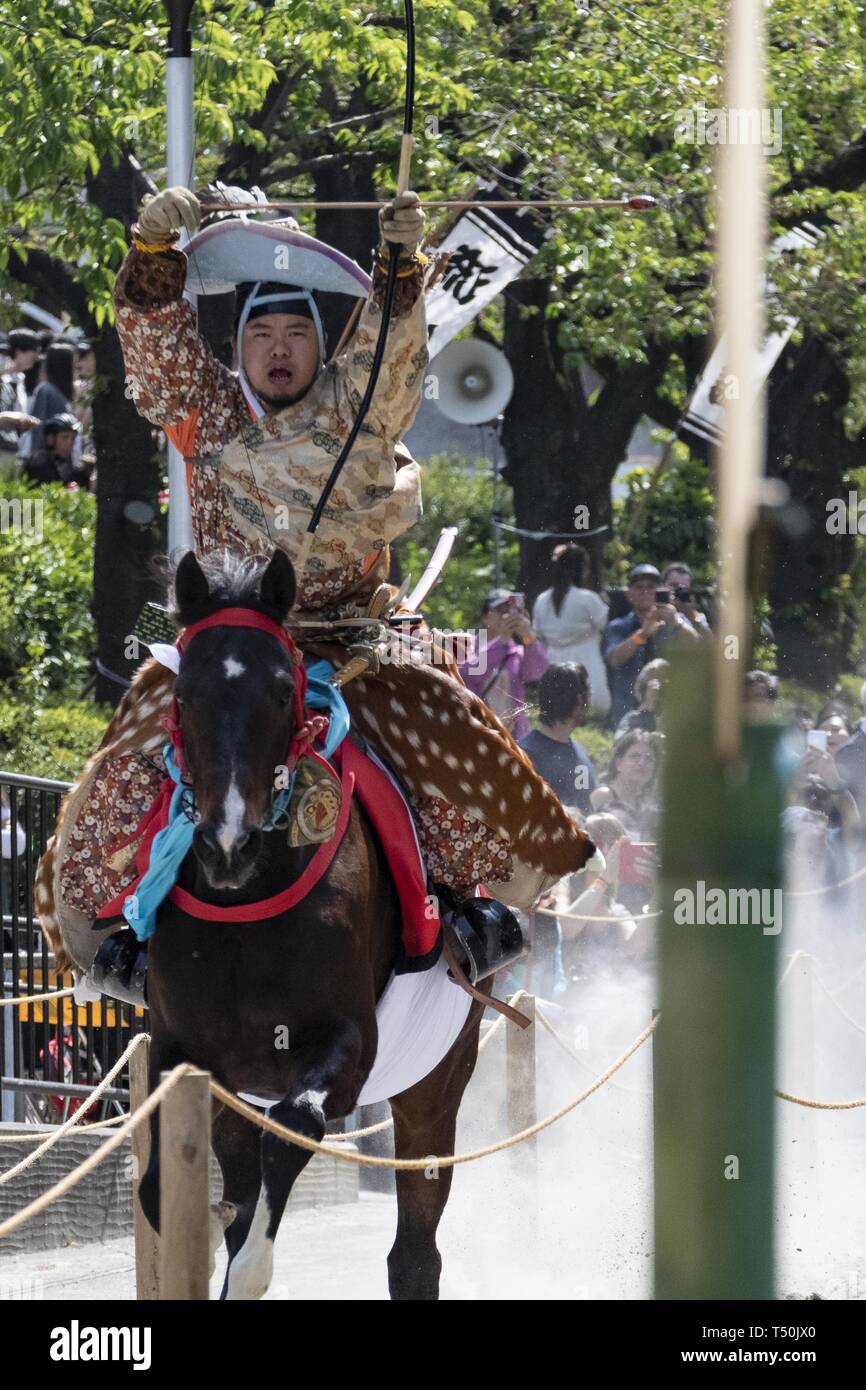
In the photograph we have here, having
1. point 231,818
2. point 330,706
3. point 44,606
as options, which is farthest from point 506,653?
point 231,818

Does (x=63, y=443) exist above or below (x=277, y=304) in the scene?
above

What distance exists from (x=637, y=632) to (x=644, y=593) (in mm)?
214

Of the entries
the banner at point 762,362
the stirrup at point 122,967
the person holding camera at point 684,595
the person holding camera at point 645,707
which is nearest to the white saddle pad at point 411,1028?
the stirrup at point 122,967

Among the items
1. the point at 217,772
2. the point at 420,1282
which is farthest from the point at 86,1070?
the point at 217,772

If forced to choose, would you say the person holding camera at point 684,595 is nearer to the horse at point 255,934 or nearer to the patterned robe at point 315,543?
the patterned robe at point 315,543

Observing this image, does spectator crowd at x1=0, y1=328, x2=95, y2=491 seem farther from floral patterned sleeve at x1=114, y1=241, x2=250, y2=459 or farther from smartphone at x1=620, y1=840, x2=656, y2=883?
floral patterned sleeve at x1=114, y1=241, x2=250, y2=459

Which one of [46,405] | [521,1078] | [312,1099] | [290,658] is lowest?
[521,1078]

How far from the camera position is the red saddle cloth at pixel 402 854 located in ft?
16.5

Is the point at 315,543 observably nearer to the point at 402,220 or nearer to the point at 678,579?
the point at 402,220

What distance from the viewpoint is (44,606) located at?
12609 mm

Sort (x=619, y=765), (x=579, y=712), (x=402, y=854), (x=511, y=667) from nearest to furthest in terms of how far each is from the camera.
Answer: (x=402, y=854)
(x=579, y=712)
(x=619, y=765)
(x=511, y=667)

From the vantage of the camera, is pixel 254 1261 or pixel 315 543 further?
pixel 315 543

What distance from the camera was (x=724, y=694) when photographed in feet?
7.36

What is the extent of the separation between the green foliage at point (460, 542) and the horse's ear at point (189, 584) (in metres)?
10.3
